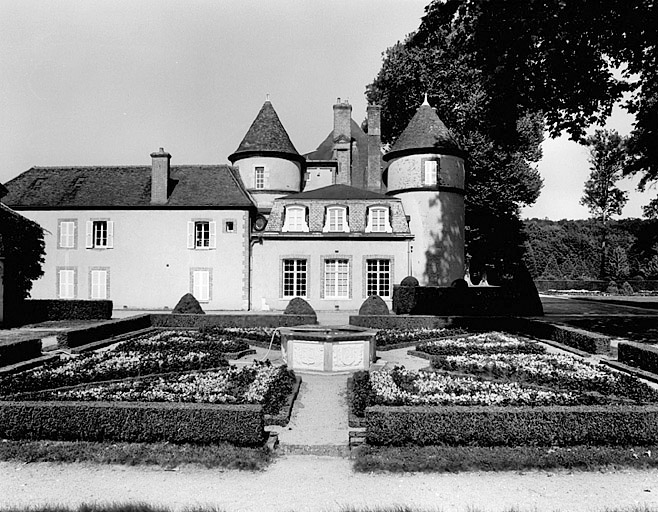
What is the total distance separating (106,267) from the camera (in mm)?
32406

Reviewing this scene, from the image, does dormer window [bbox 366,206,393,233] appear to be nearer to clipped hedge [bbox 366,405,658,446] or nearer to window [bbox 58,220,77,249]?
window [bbox 58,220,77,249]

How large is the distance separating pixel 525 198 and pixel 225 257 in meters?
19.7

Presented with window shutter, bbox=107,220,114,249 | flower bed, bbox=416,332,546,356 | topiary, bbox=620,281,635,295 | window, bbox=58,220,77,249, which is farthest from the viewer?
topiary, bbox=620,281,635,295

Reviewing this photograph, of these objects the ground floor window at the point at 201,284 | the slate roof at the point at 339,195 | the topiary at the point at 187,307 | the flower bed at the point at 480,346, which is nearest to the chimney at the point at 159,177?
the ground floor window at the point at 201,284

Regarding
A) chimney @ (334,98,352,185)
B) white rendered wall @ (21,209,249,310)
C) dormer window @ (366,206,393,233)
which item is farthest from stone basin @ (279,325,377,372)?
chimney @ (334,98,352,185)

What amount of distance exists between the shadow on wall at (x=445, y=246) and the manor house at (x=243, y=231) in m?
0.06

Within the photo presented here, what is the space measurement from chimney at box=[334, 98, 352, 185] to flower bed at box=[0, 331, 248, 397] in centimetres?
2349

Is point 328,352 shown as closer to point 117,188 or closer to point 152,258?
point 152,258

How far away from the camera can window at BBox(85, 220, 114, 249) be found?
32406mm

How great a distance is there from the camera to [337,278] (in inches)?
1208

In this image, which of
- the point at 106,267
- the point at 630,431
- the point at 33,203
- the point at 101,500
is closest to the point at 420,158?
the point at 106,267

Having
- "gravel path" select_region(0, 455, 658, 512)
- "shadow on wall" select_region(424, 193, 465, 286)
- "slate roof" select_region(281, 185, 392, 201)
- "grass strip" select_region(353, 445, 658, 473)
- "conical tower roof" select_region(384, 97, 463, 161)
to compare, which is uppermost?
"conical tower roof" select_region(384, 97, 463, 161)

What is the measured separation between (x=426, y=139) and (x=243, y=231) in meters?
11.2

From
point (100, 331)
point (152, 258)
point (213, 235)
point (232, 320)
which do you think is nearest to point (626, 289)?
point (213, 235)
